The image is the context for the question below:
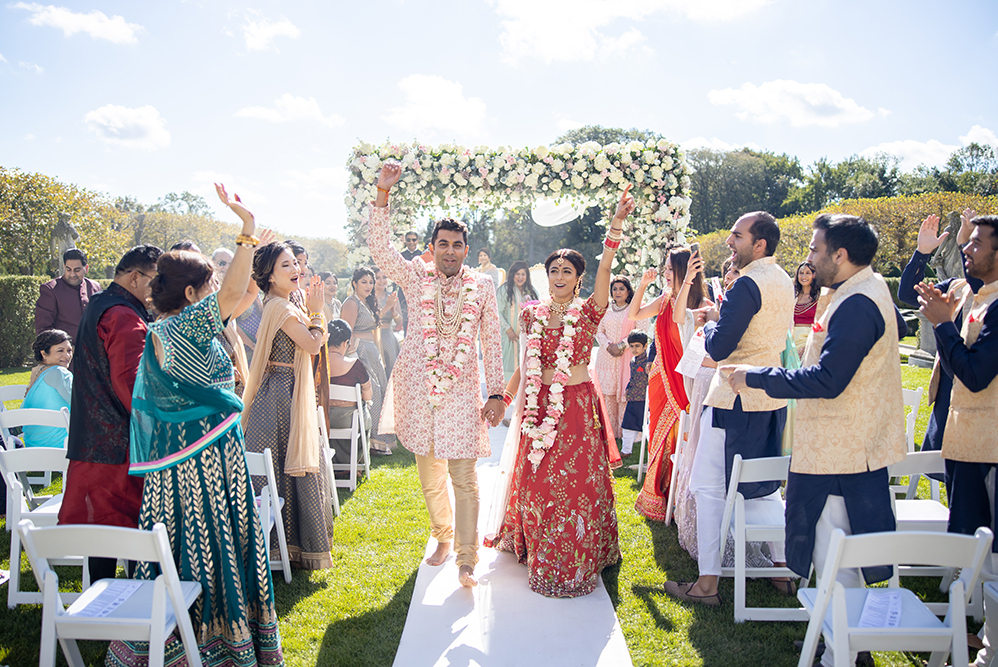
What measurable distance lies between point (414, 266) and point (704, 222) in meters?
47.1

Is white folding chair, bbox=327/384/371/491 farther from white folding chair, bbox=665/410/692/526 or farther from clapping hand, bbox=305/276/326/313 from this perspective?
white folding chair, bbox=665/410/692/526

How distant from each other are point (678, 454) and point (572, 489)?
1.26 meters

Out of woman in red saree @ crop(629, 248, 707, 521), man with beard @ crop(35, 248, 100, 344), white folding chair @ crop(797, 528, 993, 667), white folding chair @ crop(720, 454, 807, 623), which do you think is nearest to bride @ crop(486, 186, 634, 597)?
white folding chair @ crop(720, 454, 807, 623)

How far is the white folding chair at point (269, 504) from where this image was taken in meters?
3.41

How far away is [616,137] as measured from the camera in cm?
4228

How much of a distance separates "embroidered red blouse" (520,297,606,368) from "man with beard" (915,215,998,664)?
5.74 ft

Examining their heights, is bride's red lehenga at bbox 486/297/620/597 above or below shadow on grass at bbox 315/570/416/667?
above

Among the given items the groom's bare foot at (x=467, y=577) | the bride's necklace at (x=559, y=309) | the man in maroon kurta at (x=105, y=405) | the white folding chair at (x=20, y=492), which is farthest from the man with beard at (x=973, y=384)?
the white folding chair at (x=20, y=492)

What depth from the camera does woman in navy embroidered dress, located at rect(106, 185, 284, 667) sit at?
8.55 ft

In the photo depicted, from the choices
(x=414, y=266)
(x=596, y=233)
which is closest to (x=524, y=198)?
(x=414, y=266)

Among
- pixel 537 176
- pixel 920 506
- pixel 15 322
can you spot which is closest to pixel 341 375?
pixel 537 176

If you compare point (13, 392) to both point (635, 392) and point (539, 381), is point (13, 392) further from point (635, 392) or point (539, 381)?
point (635, 392)

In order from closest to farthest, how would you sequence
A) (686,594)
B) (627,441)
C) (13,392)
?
(686,594) → (13,392) → (627,441)

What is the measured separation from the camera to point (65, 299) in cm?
710
